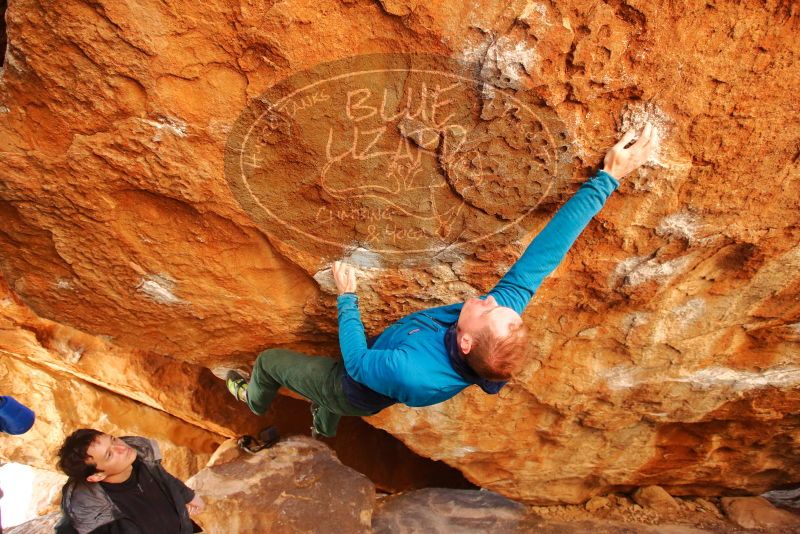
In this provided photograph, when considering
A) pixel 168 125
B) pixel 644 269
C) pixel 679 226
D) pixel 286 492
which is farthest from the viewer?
pixel 286 492

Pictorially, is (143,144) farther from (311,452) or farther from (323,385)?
(311,452)

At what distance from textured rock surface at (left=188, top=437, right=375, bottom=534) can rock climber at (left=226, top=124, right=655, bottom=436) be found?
4.50ft

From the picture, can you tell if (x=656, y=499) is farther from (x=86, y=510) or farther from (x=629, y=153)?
(x=86, y=510)

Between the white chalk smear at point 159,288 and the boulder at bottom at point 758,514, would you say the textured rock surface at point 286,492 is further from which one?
the boulder at bottom at point 758,514

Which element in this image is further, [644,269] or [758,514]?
[758,514]

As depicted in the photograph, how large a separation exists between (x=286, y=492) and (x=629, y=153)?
275cm

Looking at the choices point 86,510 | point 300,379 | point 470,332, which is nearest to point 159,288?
point 300,379

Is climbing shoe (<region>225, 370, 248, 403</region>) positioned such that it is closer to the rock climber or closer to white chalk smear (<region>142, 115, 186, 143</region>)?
the rock climber

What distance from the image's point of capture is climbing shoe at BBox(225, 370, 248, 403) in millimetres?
2824

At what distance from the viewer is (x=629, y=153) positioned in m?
1.72

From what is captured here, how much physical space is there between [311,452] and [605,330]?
83.2 inches

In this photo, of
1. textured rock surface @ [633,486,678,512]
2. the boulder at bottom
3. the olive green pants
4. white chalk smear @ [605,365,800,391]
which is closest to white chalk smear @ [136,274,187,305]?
the olive green pants

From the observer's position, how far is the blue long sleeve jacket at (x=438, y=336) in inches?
68.7

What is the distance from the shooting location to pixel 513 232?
2.04 m
